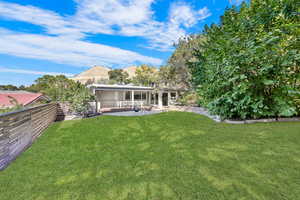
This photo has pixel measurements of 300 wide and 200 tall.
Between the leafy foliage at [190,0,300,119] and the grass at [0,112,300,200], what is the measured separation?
4.72 ft

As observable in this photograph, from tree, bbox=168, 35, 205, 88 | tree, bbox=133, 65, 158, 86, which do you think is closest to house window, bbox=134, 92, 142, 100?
tree, bbox=168, 35, 205, 88

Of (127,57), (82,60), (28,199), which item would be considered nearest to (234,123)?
(28,199)

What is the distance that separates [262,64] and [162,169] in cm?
511

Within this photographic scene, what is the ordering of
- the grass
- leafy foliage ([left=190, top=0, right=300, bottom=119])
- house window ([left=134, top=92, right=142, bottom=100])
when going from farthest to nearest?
1. house window ([left=134, top=92, right=142, bottom=100])
2. leafy foliage ([left=190, top=0, right=300, bottom=119])
3. the grass

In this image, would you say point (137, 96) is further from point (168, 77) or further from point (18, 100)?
point (18, 100)

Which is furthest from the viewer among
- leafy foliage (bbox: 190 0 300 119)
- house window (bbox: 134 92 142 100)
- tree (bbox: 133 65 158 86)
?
tree (bbox: 133 65 158 86)

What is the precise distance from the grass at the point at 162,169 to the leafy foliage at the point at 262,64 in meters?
1.44

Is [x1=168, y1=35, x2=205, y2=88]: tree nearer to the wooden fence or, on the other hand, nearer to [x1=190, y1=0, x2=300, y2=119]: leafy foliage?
[x1=190, y1=0, x2=300, y2=119]: leafy foliage

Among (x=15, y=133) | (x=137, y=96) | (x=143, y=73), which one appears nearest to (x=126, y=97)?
(x=137, y=96)

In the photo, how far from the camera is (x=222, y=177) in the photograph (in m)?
2.47

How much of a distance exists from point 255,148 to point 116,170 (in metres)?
Result: 3.59

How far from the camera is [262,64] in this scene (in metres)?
4.92

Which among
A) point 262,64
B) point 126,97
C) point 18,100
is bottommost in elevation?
point 18,100

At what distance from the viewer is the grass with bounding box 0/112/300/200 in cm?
215
